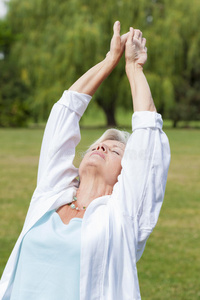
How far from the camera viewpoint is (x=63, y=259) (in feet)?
6.18

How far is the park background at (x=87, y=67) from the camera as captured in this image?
12.9 metres

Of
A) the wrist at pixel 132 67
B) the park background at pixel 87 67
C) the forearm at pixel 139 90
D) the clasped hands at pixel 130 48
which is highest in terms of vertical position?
the clasped hands at pixel 130 48

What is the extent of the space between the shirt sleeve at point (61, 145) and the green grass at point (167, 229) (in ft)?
0.88

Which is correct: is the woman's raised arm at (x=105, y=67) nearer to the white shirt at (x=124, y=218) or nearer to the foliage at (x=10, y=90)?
the white shirt at (x=124, y=218)

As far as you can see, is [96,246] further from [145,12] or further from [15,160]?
[145,12]

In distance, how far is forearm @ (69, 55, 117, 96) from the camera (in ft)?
7.14

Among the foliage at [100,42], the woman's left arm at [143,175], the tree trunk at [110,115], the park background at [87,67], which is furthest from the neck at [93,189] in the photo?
the tree trunk at [110,115]

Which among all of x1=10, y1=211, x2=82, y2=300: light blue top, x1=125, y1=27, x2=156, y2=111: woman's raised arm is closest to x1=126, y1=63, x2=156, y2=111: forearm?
x1=125, y1=27, x2=156, y2=111: woman's raised arm

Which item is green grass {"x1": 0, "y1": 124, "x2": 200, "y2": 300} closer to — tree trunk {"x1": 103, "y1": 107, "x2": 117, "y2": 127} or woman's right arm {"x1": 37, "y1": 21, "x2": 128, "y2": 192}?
woman's right arm {"x1": 37, "y1": 21, "x2": 128, "y2": 192}

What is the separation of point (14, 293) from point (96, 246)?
40 cm

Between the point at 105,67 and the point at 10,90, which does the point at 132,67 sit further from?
the point at 10,90

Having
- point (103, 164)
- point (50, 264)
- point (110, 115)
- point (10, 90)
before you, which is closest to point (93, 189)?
point (103, 164)

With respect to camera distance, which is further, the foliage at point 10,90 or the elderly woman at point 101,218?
A: the foliage at point 10,90

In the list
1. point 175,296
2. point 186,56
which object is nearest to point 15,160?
point 175,296
